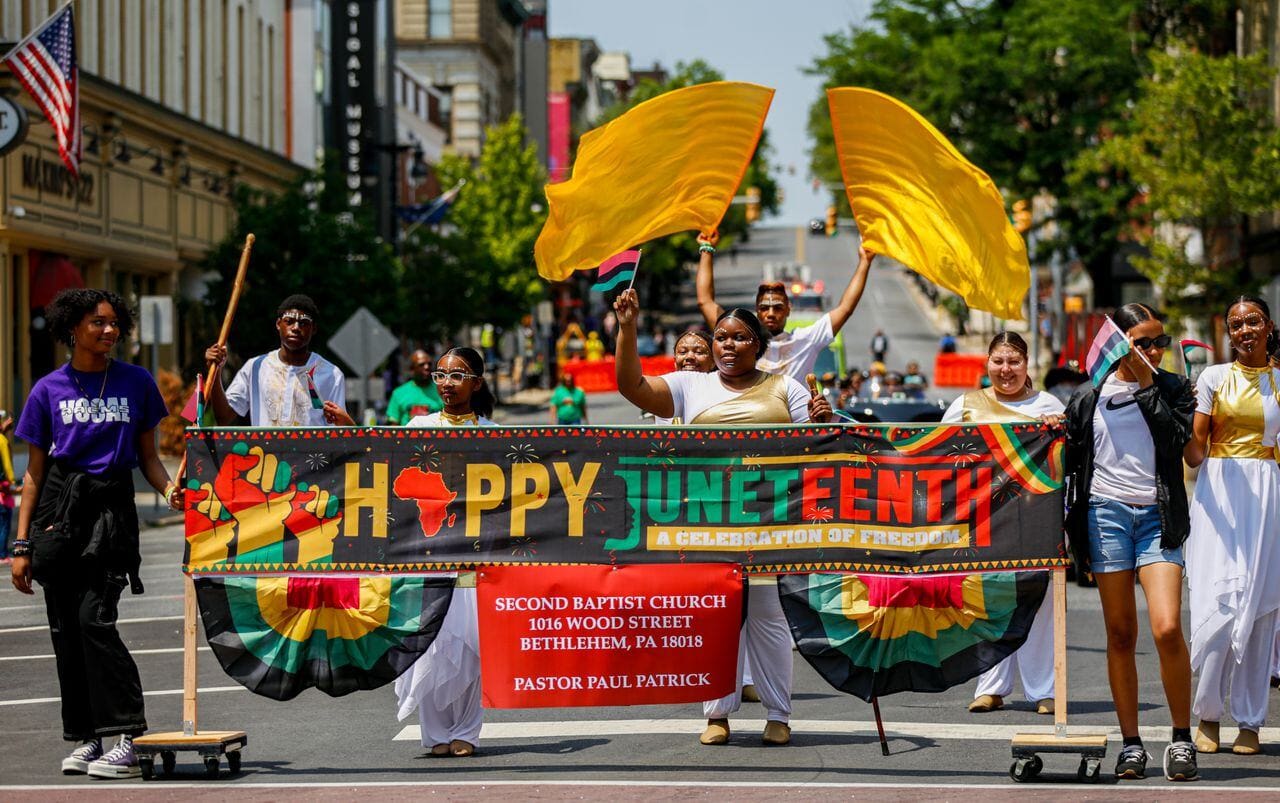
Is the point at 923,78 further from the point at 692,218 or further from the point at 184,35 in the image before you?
the point at 692,218

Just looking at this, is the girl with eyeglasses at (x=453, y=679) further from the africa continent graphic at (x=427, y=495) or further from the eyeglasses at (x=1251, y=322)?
the eyeglasses at (x=1251, y=322)

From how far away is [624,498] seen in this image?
28.5ft

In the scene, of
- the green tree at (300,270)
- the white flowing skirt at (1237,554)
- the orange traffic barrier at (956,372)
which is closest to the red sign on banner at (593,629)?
the white flowing skirt at (1237,554)

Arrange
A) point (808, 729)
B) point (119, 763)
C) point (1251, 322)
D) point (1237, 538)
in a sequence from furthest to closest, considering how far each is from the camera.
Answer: point (808, 729)
point (1251, 322)
point (1237, 538)
point (119, 763)

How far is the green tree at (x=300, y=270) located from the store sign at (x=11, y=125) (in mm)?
10050

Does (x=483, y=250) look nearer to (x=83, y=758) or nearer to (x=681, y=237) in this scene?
(x=83, y=758)

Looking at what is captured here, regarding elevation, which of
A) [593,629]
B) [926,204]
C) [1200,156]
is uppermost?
[1200,156]

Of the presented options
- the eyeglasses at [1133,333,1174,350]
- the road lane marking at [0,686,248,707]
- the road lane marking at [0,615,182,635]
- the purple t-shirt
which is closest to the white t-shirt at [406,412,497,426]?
the purple t-shirt

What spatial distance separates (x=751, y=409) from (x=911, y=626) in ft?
4.06

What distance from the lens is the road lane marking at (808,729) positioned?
9688 millimetres

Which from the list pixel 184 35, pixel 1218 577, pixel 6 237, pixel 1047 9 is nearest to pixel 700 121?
pixel 1218 577

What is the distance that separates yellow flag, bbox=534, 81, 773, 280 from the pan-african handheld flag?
5.95ft

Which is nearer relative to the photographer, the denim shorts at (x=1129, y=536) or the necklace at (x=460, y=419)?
the denim shorts at (x=1129, y=536)

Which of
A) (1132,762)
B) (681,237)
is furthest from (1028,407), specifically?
(681,237)
